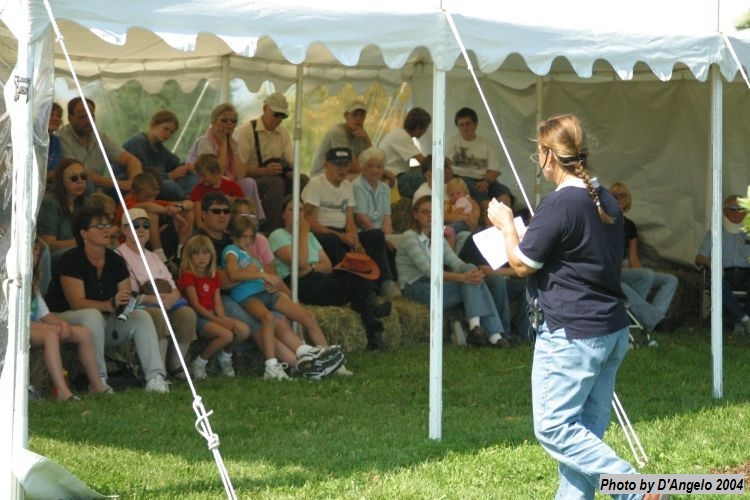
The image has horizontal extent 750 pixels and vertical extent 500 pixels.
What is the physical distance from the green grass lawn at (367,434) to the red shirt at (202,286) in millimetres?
641

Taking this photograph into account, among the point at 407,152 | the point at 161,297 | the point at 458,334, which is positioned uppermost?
the point at 407,152

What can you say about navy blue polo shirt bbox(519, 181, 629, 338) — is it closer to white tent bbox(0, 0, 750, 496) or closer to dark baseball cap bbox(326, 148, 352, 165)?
white tent bbox(0, 0, 750, 496)

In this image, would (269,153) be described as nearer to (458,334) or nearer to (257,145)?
(257,145)

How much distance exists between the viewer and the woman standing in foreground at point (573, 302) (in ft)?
16.1

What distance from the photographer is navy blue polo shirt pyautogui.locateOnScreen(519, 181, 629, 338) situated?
493cm

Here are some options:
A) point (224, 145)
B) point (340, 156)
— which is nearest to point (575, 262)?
point (340, 156)

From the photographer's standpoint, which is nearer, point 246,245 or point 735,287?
point 246,245

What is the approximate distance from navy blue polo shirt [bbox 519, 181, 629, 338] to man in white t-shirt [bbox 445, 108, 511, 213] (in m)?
7.94

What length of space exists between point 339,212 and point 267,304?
1817 millimetres

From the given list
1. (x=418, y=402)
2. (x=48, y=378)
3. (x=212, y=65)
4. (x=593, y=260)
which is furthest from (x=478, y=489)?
(x=212, y=65)

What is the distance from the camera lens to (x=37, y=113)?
18.9ft

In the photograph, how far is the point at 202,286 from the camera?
9383mm

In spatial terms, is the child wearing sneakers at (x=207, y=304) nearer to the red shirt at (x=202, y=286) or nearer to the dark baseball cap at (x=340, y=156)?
the red shirt at (x=202, y=286)

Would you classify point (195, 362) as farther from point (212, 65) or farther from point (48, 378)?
point (212, 65)
